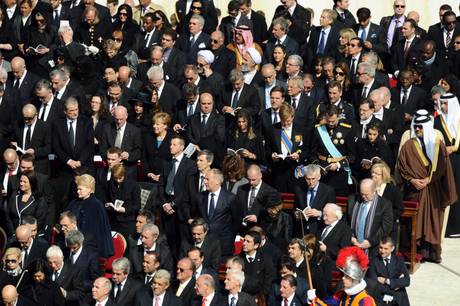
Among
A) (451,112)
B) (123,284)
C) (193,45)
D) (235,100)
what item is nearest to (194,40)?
(193,45)

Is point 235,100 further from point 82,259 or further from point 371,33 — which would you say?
point 82,259

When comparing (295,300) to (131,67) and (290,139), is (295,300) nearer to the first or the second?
(290,139)

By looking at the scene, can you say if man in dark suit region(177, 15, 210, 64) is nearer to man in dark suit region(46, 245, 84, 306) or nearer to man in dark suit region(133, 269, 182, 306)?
man in dark suit region(46, 245, 84, 306)

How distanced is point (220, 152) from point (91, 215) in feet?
7.30

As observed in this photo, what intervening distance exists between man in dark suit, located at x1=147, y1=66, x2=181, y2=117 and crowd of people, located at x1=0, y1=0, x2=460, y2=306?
0.09ft

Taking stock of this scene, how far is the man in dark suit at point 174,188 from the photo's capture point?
73.1 ft

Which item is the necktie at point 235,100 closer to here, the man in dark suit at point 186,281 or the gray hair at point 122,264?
the man in dark suit at point 186,281

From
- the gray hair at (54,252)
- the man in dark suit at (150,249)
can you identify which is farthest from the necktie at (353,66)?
the gray hair at (54,252)

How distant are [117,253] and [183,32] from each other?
5797mm

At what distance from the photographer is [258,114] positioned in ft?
77.8

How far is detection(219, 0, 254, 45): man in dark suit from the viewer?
26.1 meters

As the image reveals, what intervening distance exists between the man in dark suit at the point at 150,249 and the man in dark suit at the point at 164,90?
3514 millimetres

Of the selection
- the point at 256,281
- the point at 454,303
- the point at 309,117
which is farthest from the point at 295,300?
the point at 309,117

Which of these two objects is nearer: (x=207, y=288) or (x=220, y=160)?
(x=207, y=288)
